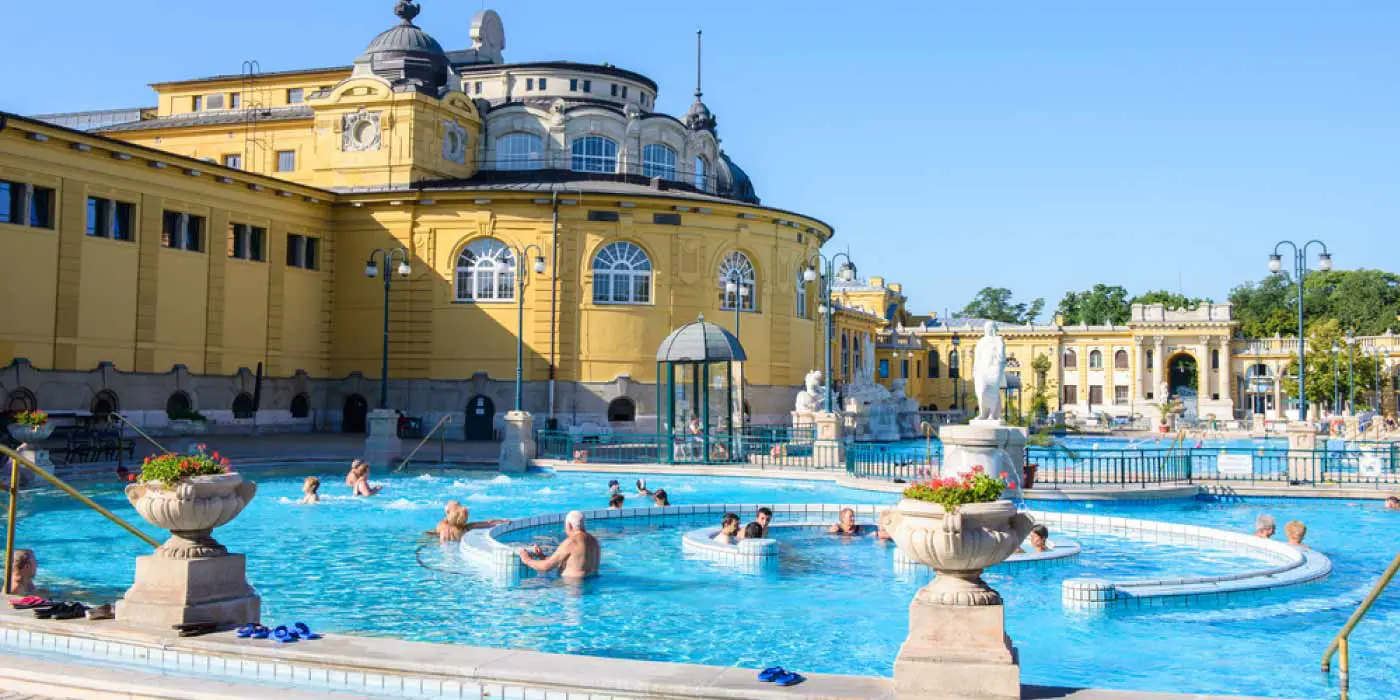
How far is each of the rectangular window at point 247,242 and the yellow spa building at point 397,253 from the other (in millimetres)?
80

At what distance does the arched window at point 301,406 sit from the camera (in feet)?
142

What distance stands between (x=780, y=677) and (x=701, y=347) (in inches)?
970

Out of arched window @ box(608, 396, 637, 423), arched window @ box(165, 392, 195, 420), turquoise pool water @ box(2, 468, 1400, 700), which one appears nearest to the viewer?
turquoise pool water @ box(2, 468, 1400, 700)

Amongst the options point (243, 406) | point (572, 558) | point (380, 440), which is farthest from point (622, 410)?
point (572, 558)

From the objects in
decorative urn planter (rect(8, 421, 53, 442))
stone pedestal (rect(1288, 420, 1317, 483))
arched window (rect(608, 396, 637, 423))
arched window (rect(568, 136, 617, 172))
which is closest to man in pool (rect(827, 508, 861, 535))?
stone pedestal (rect(1288, 420, 1317, 483))

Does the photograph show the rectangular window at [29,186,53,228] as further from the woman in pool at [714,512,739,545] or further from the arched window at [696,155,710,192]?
the woman in pool at [714,512,739,545]

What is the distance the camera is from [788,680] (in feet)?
25.3

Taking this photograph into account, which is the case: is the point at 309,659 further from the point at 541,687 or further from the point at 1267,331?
the point at 1267,331

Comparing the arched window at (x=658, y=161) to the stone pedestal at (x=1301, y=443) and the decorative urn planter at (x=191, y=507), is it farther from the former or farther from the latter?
the decorative urn planter at (x=191, y=507)

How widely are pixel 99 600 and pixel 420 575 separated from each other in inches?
145

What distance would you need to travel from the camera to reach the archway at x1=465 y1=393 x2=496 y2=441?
141 ft

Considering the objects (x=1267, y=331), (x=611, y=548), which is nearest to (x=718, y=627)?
(x=611, y=548)

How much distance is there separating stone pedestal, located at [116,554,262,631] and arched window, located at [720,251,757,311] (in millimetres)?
35337

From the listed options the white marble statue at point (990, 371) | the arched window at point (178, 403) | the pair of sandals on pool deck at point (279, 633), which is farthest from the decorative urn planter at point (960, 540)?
the arched window at point (178, 403)
